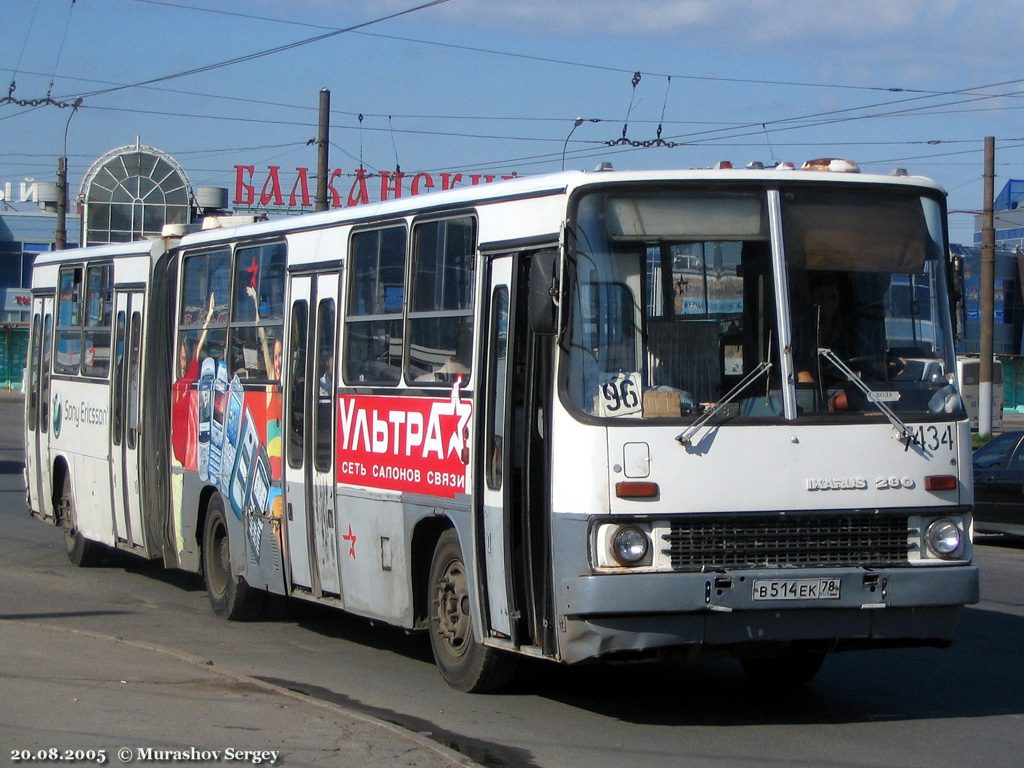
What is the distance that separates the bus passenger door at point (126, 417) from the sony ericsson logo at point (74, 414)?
1.49 feet

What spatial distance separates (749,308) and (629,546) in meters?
1.40

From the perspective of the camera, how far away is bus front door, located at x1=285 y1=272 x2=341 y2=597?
35.7ft

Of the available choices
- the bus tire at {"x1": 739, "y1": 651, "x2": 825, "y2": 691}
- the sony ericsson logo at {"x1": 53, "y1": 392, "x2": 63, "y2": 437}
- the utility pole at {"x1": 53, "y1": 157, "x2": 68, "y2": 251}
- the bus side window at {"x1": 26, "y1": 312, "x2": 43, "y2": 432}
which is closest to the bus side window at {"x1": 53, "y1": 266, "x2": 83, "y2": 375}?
the sony ericsson logo at {"x1": 53, "y1": 392, "x2": 63, "y2": 437}

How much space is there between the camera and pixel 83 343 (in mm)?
16234

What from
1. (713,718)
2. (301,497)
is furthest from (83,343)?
(713,718)

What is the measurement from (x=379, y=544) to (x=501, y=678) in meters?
1.44

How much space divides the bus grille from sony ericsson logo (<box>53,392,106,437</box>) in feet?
29.6

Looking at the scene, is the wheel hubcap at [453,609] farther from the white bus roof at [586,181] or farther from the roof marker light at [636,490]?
the white bus roof at [586,181]

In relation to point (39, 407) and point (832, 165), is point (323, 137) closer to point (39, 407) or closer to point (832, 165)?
point (39, 407)

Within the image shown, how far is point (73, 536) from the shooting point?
16.5 m

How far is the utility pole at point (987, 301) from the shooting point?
31547 mm

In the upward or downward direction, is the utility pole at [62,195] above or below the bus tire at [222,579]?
above

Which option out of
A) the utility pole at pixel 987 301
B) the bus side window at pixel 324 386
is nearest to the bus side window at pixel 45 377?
the bus side window at pixel 324 386

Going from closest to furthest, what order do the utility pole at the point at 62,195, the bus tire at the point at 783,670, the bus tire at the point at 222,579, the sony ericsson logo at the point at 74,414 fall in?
the bus tire at the point at 783,670 → the bus tire at the point at 222,579 → the sony ericsson logo at the point at 74,414 → the utility pole at the point at 62,195
